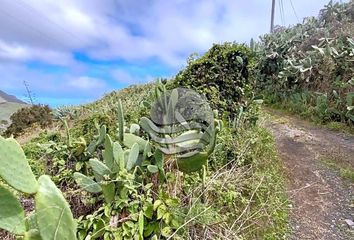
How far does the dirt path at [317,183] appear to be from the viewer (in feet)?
10.5

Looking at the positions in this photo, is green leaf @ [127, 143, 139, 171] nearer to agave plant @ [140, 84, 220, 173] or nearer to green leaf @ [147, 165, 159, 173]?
green leaf @ [147, 165, 159, 173]

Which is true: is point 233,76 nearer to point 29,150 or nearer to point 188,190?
point 188,190

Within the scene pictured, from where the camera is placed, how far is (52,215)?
1.63 m

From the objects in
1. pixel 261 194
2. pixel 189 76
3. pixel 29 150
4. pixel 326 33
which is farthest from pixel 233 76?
pixel 326 33

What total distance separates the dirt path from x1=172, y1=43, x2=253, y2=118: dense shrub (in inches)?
40.7

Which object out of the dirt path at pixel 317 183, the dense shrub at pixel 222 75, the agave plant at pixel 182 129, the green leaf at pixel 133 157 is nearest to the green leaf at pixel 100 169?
the green leaf at pixel 133 157

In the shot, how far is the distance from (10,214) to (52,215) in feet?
0.65

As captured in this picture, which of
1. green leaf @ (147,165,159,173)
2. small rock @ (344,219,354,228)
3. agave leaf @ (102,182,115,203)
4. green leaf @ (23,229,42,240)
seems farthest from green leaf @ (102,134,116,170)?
small rock @ (344,219,354,228)

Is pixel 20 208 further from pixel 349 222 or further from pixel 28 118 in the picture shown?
pixel 28 118

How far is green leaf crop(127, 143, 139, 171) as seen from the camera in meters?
2.34

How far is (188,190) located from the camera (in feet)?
8.71

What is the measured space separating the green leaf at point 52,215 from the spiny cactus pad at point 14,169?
0.16ft

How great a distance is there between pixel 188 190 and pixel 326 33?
25.0ft

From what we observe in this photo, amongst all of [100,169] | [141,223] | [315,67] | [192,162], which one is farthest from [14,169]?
[315,67]
